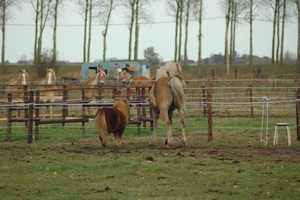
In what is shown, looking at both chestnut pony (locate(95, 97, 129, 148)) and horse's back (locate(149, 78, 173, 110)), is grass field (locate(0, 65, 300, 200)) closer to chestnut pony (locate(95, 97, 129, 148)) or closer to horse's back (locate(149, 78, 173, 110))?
chestnut pony (locate(95, 97, 129, 148))

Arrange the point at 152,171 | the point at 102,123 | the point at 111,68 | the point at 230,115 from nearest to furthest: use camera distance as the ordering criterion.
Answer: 1. the point at 152,171
2. the point at 102,123
3. the point at 230,115
4. the point at 111,68

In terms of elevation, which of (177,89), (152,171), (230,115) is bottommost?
(152,171)

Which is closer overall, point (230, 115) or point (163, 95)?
point (163, 95)

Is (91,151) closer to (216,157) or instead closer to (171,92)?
(171,92)

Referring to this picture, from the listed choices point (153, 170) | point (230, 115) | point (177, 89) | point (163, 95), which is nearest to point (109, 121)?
point (163, 95)

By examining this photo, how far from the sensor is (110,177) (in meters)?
6.01

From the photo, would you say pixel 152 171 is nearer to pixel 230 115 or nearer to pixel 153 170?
pixel 153 170

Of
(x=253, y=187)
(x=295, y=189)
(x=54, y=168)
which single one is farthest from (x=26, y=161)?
(x=295, y=189)

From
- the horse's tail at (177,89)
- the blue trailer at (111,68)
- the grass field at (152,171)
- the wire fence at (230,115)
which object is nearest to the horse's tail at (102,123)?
the grass field at (152,171)

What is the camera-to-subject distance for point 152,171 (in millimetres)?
6324

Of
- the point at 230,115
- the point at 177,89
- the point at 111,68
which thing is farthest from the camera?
the point at 111,68

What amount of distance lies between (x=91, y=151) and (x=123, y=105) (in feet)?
4.52

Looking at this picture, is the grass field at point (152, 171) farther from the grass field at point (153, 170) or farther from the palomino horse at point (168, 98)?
the palomino horse at point (168, 98)

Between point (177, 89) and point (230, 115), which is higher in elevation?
point (177, 89)
